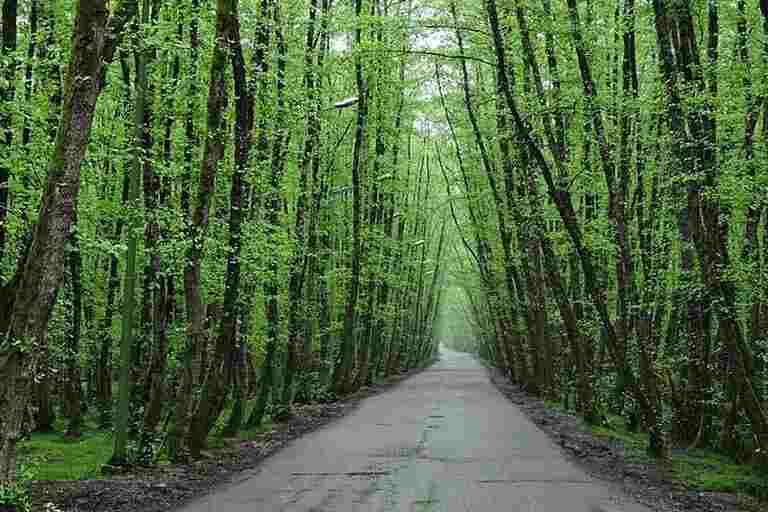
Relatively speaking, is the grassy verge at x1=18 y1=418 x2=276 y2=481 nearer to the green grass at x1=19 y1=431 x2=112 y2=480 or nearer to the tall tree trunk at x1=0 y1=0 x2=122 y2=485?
the green grass at x1=19 y1=431 x2=112 y2=480

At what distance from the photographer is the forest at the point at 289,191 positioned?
10.5 m

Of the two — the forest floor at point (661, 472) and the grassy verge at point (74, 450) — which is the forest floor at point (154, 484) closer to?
the grassy verge at point (74, 450)

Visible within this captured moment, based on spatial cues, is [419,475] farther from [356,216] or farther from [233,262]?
[356,216]

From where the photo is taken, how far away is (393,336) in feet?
151

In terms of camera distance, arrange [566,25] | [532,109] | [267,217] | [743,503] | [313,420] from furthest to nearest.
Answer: [313,420], [267,217], [532,109], [566,25], [743,503]

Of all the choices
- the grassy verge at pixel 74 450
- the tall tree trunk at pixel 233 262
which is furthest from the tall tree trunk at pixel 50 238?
the tall tree trunk at pixel 233 262

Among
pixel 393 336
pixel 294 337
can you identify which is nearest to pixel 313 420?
pixel 294 337

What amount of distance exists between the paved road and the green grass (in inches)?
129

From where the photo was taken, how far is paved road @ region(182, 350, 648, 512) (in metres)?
8.99

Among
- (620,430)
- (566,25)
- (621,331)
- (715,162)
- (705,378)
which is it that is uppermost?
(566,25)

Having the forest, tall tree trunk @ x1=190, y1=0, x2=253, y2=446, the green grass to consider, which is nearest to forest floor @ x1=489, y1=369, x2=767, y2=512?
the forest

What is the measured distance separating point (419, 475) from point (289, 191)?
9.91 m

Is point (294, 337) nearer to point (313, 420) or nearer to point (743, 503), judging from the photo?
point (313, 420)

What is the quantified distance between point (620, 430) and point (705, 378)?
3.52 meters
